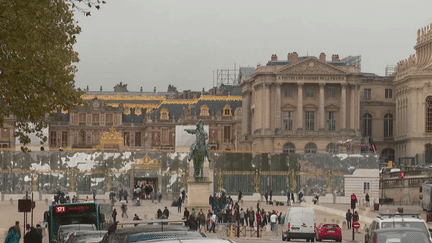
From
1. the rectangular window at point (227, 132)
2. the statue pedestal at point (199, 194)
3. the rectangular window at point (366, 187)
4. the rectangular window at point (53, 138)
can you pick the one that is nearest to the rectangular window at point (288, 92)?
the rectangular window at point (227, 132)

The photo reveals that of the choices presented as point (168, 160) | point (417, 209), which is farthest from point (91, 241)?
point (168, 160)

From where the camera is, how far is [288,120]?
A: 126938 millimetres

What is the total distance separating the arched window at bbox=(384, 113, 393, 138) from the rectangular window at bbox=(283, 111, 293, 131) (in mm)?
11790

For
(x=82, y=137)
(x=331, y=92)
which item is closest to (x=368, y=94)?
(x=331, y=92)

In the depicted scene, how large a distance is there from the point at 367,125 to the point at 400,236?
108m

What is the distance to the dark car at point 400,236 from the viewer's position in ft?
78.4

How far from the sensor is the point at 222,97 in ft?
492

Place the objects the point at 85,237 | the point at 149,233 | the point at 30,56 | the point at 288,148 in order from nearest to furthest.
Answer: the point at 149,233 → the point at 85,237 → the point at 30,56 → the point at 288,148

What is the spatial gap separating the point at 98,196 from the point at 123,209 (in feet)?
79.6

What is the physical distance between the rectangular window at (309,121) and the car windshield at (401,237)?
10260 cm

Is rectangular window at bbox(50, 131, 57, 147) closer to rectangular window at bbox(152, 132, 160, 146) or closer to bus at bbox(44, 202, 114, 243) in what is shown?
rectangular window at bbox(152, 132, 160, 146)

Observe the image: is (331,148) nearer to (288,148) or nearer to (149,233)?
(288,148)

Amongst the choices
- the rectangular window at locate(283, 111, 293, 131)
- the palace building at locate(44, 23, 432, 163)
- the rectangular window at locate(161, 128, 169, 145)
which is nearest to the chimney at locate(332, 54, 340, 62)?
the palace building at locate(44, 23, 432, 163)

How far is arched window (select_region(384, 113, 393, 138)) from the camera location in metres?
131
